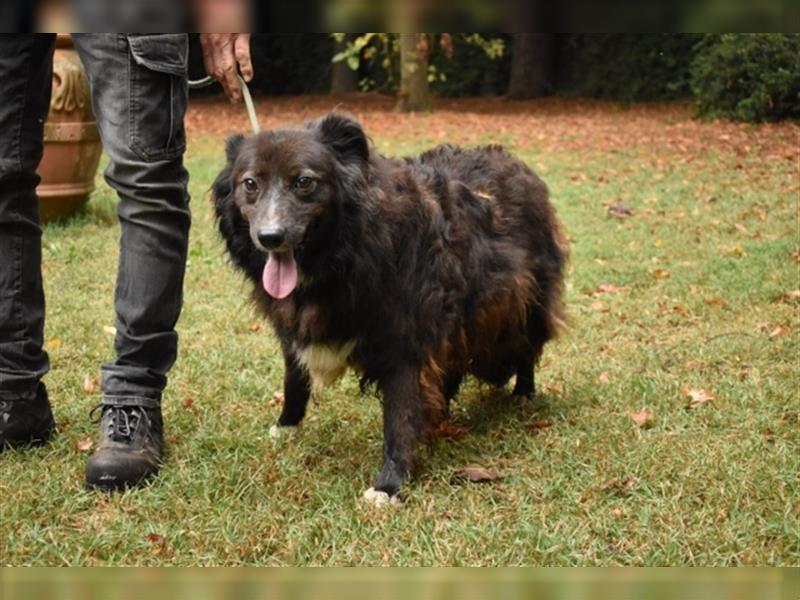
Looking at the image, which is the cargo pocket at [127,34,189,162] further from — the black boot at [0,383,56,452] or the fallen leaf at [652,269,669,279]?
the fallen leaf at [652,269,669,279]

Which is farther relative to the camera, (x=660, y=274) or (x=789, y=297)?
(x=660, y=274)

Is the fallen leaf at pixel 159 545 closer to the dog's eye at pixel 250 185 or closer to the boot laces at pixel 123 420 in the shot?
the boot laces at pixel 123 420

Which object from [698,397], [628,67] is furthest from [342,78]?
[698,397]

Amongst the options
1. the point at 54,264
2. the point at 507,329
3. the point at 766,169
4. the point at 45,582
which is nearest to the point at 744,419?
the point at 507,329

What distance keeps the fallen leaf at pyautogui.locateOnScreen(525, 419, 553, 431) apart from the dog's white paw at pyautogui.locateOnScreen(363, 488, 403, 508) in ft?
2.99

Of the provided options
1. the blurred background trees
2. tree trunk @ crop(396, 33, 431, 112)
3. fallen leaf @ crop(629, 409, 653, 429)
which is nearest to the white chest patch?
fallen leaf @ crop(629, 409, 653, 429)

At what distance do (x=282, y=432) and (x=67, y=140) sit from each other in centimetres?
487

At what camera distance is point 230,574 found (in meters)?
2.08

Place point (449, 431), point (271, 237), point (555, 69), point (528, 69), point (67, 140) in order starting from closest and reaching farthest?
1. point (271, 237)
2. point (449, 431)
3. point (67, 140)
4. point (528, 69)
5. point (555, 69)

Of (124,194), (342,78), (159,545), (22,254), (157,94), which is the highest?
(157,94)

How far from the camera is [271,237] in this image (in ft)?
9.54

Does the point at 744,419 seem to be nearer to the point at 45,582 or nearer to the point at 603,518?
the point at 603,518

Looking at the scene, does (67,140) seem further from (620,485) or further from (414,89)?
(414,89)

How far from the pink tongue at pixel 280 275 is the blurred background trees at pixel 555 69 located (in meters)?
11.1
